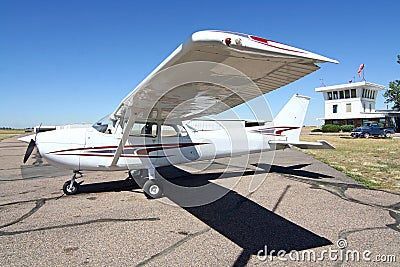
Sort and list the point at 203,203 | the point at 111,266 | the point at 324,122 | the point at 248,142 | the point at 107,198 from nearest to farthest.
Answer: the point at 111,266, the point at 203,203, the point at 107,198, the point at 248,142, the point at 324,122

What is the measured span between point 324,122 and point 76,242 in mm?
52040

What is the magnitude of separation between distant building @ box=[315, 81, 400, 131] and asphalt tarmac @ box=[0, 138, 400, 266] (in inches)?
1734

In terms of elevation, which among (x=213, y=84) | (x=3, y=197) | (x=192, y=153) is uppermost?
(x=213, y=84)

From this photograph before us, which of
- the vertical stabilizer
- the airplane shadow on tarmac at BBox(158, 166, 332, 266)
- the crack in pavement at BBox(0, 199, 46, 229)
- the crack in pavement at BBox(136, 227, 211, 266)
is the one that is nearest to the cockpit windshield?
the crack in pavement at BBox(0, 199, 46, 229)

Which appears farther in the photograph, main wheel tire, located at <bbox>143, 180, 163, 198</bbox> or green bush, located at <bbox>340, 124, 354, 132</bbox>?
green bush, located at <bbox>340, 124, 354, 132</bbox>

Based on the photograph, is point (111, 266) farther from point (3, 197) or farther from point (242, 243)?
point (3, 197)

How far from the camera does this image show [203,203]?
209 inches

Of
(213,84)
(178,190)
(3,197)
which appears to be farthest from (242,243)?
(3,197)

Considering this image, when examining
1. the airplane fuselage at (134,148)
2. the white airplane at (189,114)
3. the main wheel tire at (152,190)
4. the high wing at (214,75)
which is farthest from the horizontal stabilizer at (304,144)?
the main wheel tire at (152,190)

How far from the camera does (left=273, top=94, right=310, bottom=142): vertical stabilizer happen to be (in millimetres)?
8516

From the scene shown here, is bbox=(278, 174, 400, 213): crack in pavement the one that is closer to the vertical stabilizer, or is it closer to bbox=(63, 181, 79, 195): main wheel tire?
the vertical stabilizer

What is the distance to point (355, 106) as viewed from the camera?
4469cm

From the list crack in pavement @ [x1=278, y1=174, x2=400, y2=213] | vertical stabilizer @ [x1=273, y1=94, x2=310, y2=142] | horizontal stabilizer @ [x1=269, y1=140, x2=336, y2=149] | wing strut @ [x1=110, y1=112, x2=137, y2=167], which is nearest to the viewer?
crack in pavement @ [x1=278, y1=174, x2=400, y2=213]

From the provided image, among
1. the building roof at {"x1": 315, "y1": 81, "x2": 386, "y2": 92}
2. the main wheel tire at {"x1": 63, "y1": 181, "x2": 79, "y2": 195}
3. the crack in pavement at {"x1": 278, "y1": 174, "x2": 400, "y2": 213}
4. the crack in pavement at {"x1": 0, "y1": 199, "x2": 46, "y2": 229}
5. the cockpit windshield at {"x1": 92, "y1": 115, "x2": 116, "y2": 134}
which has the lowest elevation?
the crack in pavement at {"x1": 0, "y1": 199, "x2": 46, "y2": 229}
